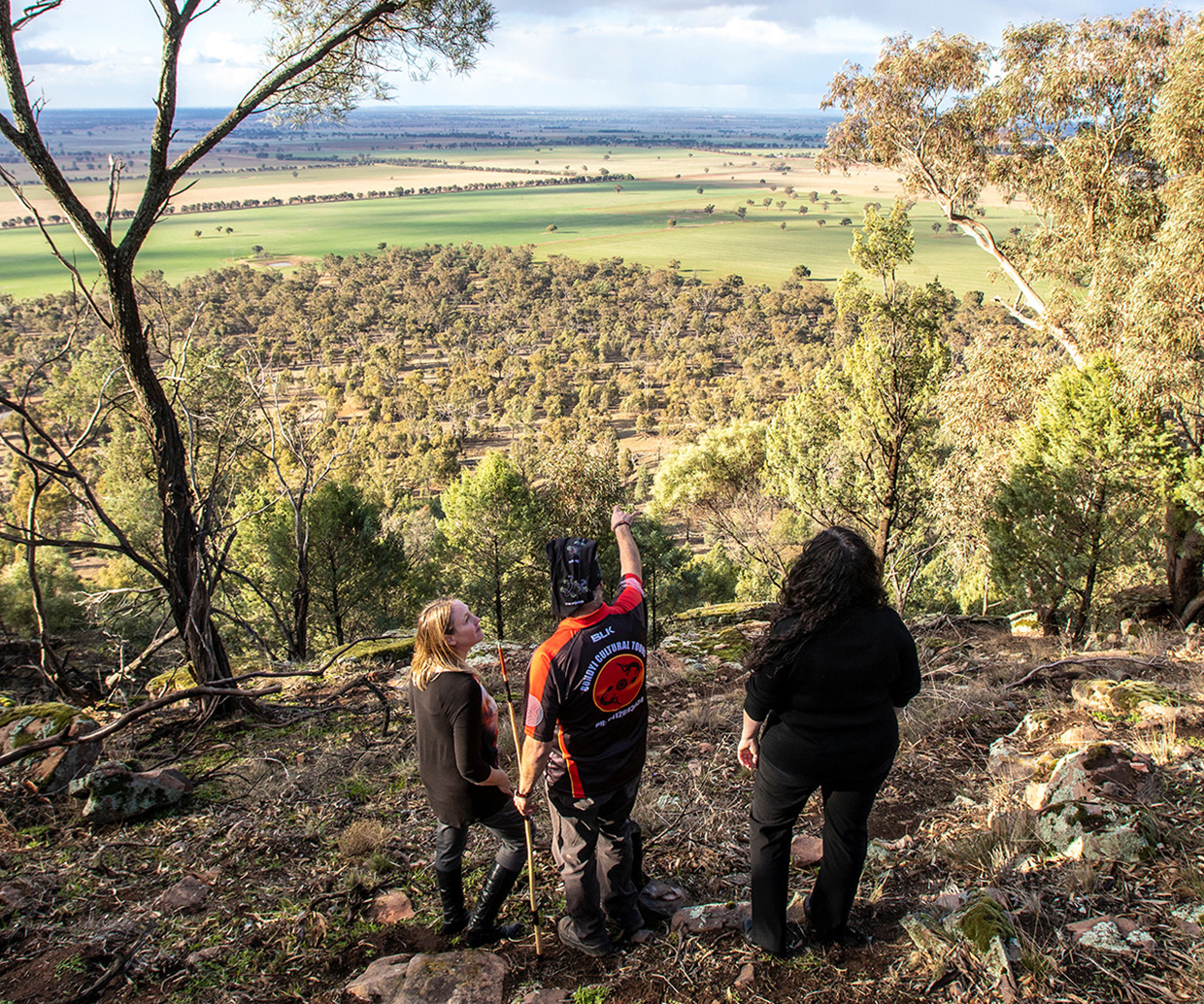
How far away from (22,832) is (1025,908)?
478cm

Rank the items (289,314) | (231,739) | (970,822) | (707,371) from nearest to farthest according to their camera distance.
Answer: (970,822) → (231,739) → (707,371) → (289,314)

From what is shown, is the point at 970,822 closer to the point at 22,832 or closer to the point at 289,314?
the point at 22,832

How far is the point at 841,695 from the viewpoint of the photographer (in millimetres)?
2492

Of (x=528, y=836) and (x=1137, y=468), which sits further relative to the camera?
(x=1137, y=468)

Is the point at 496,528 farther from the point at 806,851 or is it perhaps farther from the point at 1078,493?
the point at 806,851

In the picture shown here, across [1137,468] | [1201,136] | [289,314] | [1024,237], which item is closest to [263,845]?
[1137,468]

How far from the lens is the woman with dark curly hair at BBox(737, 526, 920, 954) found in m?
2.46

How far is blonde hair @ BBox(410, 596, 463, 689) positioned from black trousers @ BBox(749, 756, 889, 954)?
127 cm

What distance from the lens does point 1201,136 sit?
9094 mm

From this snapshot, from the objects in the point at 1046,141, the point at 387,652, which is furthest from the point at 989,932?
the point at 1046,141

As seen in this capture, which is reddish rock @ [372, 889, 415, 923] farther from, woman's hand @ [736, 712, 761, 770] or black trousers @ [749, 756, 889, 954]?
woman's hand @ [736, 712, 761, 770]

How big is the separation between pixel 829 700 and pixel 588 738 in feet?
3.05

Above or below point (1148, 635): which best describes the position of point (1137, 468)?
above

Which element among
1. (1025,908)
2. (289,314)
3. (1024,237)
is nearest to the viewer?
(1025,908)
